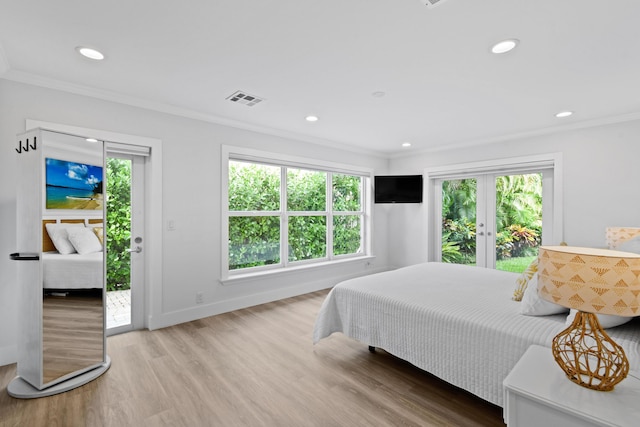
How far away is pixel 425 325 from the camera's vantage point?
2133mm

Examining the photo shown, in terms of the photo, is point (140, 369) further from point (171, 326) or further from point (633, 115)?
point (633, 115)

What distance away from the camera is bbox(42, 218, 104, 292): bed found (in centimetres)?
219

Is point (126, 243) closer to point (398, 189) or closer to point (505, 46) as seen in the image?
point (505, 46)

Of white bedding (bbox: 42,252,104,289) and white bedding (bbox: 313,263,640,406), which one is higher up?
white bedding (bbox: 42,252,104,289)

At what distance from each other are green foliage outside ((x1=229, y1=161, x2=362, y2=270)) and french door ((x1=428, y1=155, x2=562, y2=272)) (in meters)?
1.51

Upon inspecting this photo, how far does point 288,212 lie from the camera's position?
459cm

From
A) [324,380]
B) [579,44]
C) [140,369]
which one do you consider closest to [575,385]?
[324,380]

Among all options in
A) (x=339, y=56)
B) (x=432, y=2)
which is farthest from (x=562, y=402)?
(x=339, y=56)

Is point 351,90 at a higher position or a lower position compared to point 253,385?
higher

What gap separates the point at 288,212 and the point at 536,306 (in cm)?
330

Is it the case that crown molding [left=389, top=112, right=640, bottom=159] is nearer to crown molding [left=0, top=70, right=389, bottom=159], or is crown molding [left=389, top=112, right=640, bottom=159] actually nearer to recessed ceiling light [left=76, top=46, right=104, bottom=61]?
crown molding [left=0, top=70, right=389, bottom=159]

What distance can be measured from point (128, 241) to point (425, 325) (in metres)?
3.05

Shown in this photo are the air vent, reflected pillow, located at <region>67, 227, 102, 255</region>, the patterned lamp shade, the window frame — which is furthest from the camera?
the window frame

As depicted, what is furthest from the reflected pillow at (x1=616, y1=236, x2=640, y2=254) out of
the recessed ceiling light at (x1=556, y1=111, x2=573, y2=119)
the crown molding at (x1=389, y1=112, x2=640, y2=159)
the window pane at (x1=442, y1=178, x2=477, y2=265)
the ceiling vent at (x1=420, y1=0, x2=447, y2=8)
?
the window pane at (x1=442, y1=178, x2=477, y2=265)
